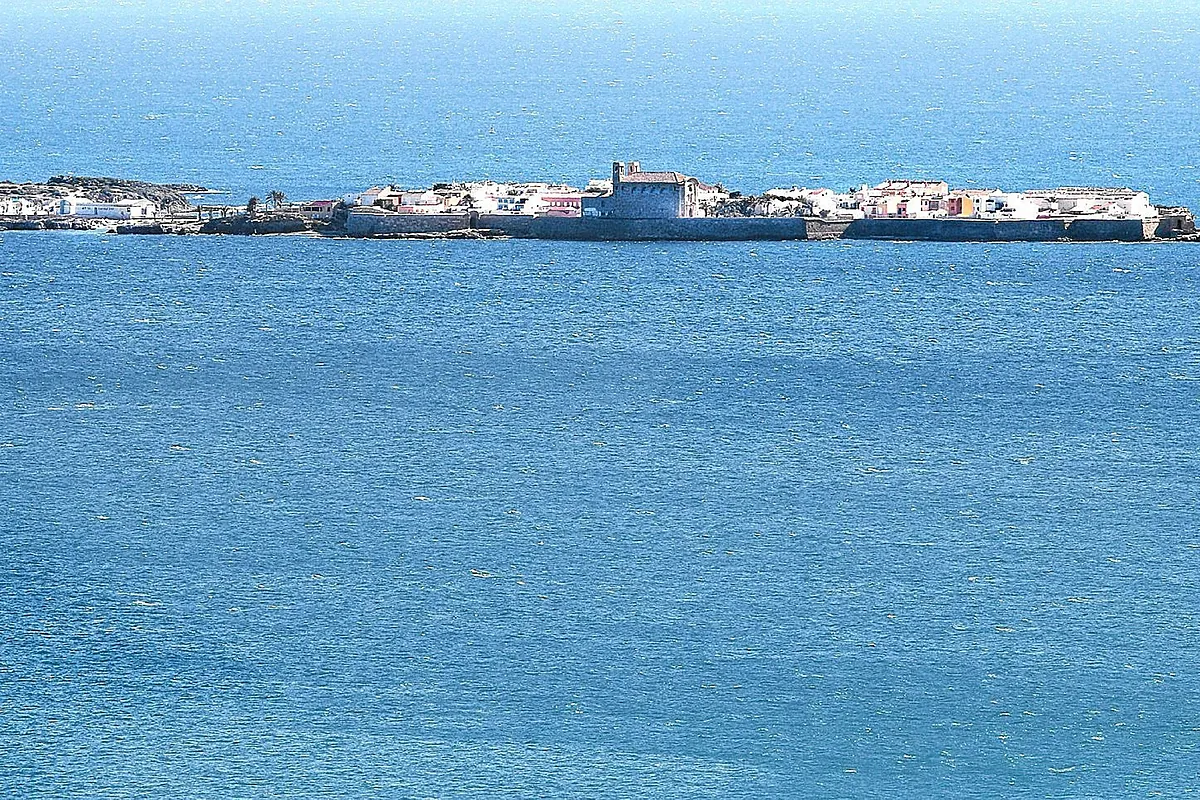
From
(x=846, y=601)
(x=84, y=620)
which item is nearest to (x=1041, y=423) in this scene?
(x=846, y=601)

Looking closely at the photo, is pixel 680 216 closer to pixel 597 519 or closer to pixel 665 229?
pixel 665 229

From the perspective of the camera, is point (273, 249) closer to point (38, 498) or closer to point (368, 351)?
point (368, 351)

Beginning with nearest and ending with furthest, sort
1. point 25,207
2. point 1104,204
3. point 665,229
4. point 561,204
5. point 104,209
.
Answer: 1. point 665,229
2. point 1104,204
3. point 561,204
4. point 104,209
5. point 25,207

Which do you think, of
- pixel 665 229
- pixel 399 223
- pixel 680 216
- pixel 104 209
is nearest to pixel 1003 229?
pixel 680 216

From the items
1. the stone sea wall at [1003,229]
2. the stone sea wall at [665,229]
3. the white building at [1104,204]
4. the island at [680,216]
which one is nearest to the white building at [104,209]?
the island at [680,216]

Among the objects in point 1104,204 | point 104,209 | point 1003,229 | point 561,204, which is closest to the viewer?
point 1003,229

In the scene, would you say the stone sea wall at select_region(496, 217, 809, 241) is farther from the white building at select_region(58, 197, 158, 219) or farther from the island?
the white building at select_region(58, 197, 158, 219)

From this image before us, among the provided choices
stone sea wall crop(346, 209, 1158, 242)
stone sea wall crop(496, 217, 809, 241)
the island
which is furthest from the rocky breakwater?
stone sea wall crop(496, 217, 809, 241)

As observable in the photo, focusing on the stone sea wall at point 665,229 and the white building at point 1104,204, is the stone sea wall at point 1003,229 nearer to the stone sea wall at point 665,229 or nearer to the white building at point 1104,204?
the white building at point 1104,204
